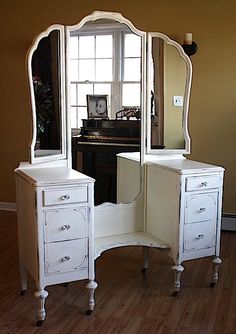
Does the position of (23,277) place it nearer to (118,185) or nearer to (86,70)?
(118,185)

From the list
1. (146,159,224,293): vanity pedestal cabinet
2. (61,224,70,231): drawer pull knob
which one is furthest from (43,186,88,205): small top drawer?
(146,159,224,293): vanity pedestal cabinet

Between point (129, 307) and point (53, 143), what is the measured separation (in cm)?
111

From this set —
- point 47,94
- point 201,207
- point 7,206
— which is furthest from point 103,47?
point 7,206

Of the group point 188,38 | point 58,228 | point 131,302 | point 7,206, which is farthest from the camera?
point 7,206

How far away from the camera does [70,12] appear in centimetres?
410

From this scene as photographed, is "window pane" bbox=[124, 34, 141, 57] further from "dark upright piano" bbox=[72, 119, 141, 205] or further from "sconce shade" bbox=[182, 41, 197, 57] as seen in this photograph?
"sconce shade" bbox=[182, 41, 197, 57]

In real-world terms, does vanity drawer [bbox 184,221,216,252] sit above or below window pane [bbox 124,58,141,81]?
below

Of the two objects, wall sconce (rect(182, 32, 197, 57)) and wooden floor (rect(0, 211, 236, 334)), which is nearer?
wooden floor (rect(0, 211, 236, 334))

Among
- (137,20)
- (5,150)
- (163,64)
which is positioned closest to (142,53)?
(163,64)

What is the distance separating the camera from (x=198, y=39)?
3.83 m

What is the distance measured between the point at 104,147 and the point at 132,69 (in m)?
0.58

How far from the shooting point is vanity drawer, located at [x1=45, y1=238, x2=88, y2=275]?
2.27 meters

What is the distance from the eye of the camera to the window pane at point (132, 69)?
2814 mm

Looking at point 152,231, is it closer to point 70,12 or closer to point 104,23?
point 104,23
